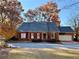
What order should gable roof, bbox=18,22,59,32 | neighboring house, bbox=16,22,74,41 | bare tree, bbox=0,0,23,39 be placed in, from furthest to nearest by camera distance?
gable roof, bbox=18,22,59,32 < neighboring house, bbox=16,22,74,41 < bare tree, bbox=0,0,23,39

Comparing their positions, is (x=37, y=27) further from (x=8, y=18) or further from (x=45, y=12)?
(x=8, y=18)

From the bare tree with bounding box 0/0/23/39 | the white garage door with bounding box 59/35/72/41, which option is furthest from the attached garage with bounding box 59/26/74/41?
the bare tree with bounding box 0/0/23/39

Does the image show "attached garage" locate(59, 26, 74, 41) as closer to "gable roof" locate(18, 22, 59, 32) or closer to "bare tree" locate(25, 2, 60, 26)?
"gable roof" locate(18, 22, 59, 32)

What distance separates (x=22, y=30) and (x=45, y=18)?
12.3 metres

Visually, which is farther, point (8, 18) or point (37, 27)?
point (37, 27)

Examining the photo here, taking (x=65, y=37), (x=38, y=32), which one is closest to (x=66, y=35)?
(x=65, y=37)

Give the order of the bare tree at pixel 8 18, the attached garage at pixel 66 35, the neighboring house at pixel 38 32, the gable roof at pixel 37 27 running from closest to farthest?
the bare tree at pixel 8 18 < the neighboring house at pixel 38 32 < the gable roof at pixel 37 27 < the attached garage at pixel 66 35

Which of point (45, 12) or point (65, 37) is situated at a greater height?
point (45, 12)

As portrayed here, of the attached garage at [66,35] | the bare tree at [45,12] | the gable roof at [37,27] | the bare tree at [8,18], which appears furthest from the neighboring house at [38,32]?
the bare tree at [45,12]

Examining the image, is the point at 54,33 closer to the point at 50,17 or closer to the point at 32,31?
the point at 32,31

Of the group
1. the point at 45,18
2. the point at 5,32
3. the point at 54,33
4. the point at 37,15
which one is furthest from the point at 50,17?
the point at 5,32

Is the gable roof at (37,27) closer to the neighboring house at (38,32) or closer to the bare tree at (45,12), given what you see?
the neighboring house at (38,32)

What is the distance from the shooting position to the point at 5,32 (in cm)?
3322

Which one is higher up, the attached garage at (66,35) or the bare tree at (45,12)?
the bare tree at (45,12)
